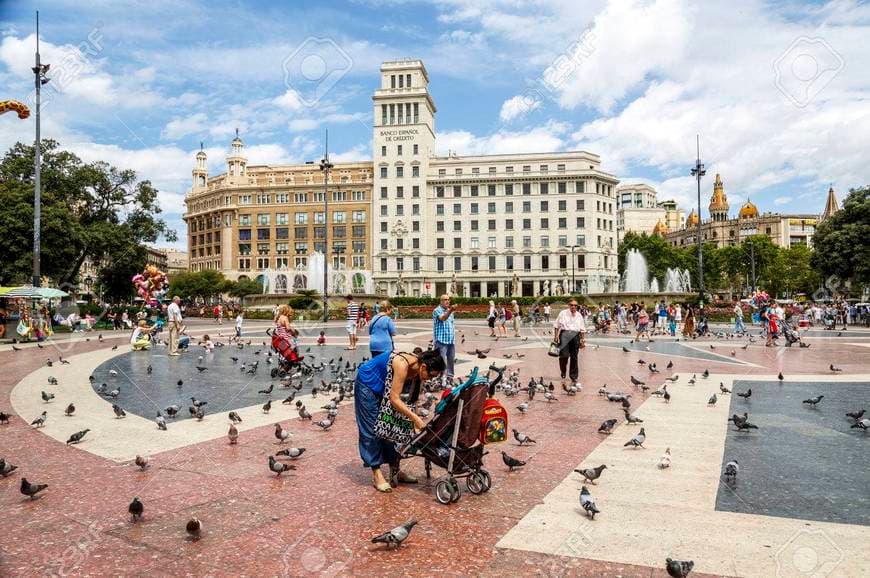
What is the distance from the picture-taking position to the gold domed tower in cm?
13350

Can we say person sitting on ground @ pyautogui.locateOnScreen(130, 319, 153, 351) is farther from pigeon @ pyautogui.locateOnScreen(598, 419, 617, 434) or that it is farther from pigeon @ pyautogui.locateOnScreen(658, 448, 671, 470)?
pigeon @ pyautogui.locateOnScreen(658, 448, 671, 470)

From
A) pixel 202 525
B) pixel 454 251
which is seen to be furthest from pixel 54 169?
pixel 454 251

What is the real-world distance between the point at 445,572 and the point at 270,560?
1.16 metres

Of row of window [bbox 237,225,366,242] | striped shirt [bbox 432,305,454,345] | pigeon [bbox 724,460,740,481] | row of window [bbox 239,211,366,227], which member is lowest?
pigeon [bbox 724,460,740,481]

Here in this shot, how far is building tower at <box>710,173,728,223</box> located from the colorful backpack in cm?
14760

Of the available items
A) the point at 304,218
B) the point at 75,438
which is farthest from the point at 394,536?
the point at 304,218

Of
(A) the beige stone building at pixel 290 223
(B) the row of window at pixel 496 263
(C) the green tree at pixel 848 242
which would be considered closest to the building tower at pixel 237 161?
(A) the beige stone building at pixel 290 223

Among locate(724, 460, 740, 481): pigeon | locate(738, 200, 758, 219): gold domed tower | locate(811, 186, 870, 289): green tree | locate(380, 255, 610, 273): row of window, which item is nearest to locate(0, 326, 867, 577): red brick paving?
locate(724, 460, 740, 481): pigeon

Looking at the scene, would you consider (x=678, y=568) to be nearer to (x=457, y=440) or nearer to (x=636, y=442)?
(x=457, y=440)

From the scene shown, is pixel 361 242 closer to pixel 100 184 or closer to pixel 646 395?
pixel 100 184

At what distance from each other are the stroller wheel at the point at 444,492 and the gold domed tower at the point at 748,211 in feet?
487

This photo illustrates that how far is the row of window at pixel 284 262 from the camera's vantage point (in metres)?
87.8

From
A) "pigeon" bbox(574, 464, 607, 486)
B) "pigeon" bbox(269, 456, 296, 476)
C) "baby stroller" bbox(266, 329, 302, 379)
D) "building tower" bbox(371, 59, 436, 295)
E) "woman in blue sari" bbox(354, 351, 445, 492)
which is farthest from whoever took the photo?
"building tower" bbox(371, 59, 436, 295)

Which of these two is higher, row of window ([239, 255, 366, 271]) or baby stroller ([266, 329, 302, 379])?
row of window ([239, 255, 366, 271])
